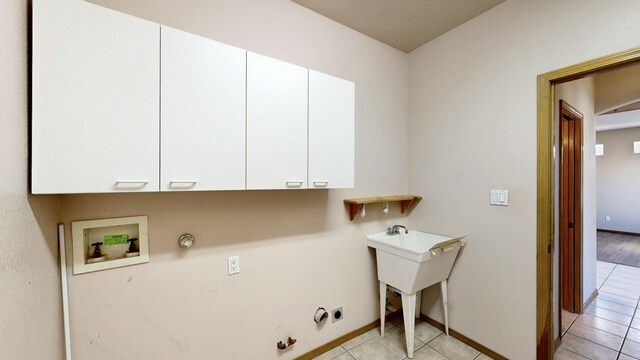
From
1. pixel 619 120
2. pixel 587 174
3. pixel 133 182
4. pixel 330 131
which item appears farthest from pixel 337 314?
pixel 619 120

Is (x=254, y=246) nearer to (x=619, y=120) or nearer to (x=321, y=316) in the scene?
(x=321, y=316)

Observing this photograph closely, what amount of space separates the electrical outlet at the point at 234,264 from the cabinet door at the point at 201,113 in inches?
22.1

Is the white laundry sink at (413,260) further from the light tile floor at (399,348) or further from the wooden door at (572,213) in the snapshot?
the wooden door at (572,213)

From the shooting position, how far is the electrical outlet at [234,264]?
5.28 feet

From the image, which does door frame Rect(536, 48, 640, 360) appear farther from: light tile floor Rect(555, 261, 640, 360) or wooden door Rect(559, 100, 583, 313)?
wooden door Rect(559, 100, 583, 313)

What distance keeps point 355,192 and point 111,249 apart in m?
1.70

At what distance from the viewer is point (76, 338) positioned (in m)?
1.21

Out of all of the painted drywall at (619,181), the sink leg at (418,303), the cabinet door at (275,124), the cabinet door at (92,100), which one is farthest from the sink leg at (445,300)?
the painted drywall at (619,181)

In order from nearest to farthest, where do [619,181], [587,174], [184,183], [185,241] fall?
[184,183] → [185,241] → [587,174] → [619,181]

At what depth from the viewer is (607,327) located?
234cm

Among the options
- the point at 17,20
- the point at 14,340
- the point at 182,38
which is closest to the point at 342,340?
the point at 14,340

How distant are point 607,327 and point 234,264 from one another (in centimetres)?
343

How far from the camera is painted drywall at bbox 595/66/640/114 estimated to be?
8.20 feet

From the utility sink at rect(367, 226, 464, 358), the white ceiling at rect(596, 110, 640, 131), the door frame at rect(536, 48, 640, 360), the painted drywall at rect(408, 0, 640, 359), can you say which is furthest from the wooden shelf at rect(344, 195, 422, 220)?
the white ceiling at rect(596, 110, 640, 131)
